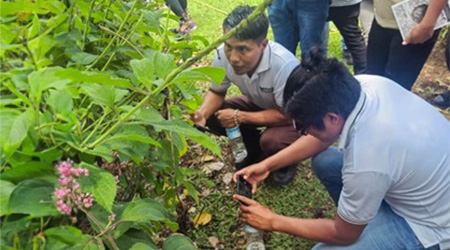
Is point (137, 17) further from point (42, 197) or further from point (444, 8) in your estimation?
point (444, 8)

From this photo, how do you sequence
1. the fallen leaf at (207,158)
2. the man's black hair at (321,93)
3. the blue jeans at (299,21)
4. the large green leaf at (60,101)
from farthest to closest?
1. the blue jeans at (299,21)
2. the fallen leaf at (207,158)
3. the man's black hair at (321,93)
4. the large green leaf at (60,101)

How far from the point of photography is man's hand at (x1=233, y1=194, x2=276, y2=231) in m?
1.96

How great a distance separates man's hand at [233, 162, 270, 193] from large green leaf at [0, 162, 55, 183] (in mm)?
1364

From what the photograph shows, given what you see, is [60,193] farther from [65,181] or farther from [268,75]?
[268,75]

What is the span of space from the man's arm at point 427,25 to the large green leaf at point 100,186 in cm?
210

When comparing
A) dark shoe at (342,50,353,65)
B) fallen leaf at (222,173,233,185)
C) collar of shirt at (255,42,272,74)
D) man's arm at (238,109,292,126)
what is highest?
collar of shirt at (255,42,272,74)

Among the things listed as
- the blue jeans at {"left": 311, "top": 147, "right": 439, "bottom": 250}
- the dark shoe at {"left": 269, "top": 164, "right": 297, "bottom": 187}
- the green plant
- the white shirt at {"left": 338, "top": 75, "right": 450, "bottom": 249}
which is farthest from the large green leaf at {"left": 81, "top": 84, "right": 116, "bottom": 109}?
the dark shoe at {"left": 269, "top": 164, "right": 297, "bottom": 187}

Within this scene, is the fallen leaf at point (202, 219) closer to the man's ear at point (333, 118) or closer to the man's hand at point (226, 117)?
the man's hand at point (226, 117)

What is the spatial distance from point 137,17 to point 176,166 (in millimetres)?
458

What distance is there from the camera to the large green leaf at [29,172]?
0.86 metres

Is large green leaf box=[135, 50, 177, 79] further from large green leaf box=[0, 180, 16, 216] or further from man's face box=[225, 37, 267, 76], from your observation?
man's face box=[225, 37, 267, 76]

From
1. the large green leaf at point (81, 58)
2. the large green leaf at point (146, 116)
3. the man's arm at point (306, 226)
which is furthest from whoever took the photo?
the man's arm at point (306, 226)

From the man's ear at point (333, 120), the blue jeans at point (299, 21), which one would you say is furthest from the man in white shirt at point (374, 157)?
the blue jeans at point (299, 21)

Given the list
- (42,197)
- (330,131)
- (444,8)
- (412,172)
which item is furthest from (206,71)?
(444,8)
